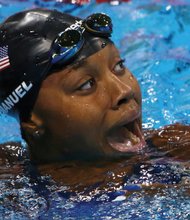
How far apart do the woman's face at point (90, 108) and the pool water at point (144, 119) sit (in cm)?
16

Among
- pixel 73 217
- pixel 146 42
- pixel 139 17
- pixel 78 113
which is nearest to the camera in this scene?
pixel 73 217

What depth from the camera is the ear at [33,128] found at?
2498 millimetres

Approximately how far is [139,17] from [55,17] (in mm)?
2712

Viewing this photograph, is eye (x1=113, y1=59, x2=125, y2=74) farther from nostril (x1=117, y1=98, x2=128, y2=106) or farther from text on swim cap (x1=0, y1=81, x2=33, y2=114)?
text on swim cap (x1=0, y1=81, x2=33, y2=114)

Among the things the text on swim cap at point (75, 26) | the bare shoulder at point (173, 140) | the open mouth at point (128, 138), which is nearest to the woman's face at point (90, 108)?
the open mouth at point (128, 138)

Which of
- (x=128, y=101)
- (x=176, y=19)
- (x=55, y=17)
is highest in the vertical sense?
(x=55, y=17)

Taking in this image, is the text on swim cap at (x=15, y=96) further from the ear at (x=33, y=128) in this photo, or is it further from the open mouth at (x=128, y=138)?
the open mouth at (x=128, y=138)

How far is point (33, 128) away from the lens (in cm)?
251

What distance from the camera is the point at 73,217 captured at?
2.21m

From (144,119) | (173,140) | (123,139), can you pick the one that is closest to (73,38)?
(123,139)

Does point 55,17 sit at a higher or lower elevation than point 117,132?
higher

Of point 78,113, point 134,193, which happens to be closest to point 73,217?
point 134,193

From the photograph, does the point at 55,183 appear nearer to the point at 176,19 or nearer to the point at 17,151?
the point at 17,151

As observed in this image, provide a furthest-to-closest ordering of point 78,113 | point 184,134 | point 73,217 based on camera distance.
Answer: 1. point 184,134
2. point 78,113
3. point 73,217
